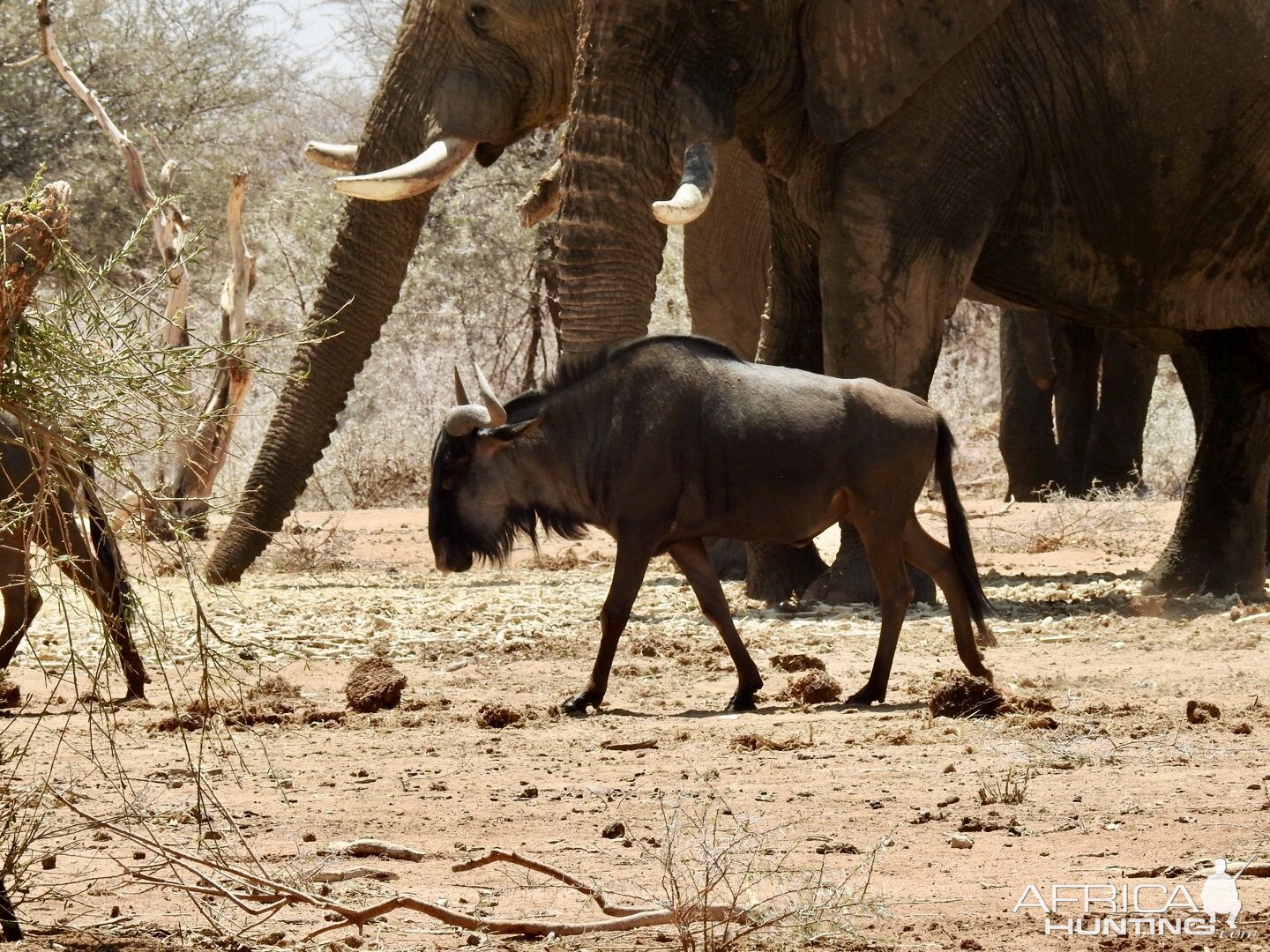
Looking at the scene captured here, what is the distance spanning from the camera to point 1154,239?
10008 millimetres

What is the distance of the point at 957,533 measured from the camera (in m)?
8.03

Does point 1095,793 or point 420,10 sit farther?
point 420,10

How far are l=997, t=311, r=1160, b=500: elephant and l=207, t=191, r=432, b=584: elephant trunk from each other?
7.20 m

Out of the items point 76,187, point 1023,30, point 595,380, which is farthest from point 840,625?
point 76,187

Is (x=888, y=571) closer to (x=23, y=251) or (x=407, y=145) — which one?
(x=23, y=251)

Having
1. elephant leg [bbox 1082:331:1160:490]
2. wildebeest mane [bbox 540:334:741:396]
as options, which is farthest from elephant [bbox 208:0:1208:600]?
elephant leg [bbox 1082:331:1160:490]

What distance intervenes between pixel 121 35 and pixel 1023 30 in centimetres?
1596

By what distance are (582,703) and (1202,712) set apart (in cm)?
233

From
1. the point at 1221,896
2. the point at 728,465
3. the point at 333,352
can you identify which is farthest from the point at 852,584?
Result: the point at 1221,896

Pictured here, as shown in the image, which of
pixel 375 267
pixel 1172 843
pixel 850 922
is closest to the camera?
pixel 850 922

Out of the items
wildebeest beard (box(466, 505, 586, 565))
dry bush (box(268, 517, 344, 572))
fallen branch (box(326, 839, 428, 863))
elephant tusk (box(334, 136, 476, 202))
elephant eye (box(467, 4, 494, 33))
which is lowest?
fallen branch (box(326, 839, 428, 863))

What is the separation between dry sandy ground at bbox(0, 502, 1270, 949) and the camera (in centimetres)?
450

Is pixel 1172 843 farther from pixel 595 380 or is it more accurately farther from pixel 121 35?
pixel 121 35

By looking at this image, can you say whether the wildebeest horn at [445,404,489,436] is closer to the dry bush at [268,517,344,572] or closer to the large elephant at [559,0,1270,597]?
the large elephant at [559,0,1270,597]
